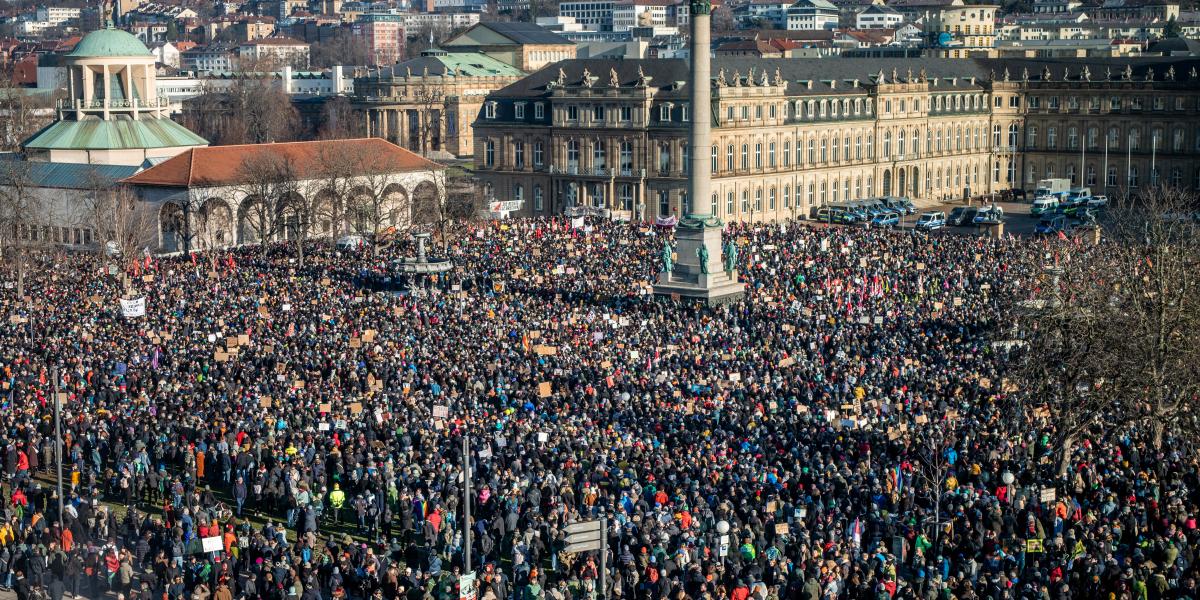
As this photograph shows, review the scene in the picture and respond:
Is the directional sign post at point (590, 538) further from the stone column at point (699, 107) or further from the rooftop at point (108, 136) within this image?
the rooftop at point (108, 136)

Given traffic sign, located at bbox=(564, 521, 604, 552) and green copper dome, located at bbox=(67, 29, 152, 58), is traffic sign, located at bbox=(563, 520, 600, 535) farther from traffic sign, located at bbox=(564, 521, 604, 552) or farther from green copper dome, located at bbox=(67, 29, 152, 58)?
green copper dome, located at bbox=(67, 29, 152, 58)

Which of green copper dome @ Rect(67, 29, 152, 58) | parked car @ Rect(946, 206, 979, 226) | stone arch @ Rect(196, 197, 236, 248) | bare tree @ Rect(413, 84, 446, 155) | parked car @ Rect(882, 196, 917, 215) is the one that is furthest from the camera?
bare tree @ Rect(413, 84, 446, 155)

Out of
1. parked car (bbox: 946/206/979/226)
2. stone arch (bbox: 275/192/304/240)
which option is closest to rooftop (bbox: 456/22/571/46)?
parked car (bbox: 946/206/979/226)

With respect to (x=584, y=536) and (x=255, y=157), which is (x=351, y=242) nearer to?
(x=255, y=157)

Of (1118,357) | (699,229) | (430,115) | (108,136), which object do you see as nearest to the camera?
(1118,357)

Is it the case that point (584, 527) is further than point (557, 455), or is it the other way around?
point (557, 455)

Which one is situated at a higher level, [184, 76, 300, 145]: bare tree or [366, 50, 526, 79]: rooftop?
[366, 50, 526, 79]: rooftop

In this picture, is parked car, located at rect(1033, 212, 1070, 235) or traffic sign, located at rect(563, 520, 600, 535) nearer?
traffic sign, located at rect(563, 520, 600, 535)

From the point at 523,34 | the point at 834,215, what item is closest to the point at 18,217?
the point at 834,215
